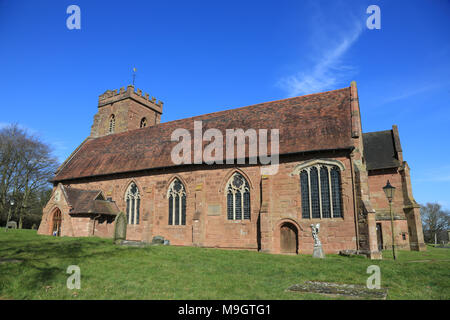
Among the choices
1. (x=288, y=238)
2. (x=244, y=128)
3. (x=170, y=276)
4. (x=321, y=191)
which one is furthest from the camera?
(x=244, y=128)

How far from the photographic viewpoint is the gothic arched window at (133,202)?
25.7 m

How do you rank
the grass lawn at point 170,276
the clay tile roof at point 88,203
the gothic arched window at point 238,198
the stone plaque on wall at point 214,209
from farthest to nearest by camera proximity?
1. the clay tile roof at point 88,203
2. the stone plaque on wall at point 214,209
3. the gothic arched window at point 238,198
4. the grass lawn at point 170,276

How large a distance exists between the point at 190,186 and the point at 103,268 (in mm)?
12636

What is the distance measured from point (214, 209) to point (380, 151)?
1824 cm

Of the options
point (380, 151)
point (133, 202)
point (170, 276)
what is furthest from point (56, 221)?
point (380, 151)

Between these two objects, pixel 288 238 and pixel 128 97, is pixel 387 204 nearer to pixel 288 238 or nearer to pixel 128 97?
pixel 288 238

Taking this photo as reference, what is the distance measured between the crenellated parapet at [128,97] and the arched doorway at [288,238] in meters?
26.7

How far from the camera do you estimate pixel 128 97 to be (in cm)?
3738

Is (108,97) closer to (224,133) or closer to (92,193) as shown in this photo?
(92,193)

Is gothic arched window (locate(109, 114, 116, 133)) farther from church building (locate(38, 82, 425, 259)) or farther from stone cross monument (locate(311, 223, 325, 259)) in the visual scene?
stone cross monument (locate(311, 223, 325, 259))

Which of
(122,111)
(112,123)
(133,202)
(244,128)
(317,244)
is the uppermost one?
(122,111)

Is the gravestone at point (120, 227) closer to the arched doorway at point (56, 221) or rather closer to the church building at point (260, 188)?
the church building at point (260, 188)

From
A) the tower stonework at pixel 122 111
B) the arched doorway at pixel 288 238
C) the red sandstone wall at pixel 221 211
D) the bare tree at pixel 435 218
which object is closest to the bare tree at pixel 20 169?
the tower stonework at pixel 122 111

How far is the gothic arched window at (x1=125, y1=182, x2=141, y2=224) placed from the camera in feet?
84.2
